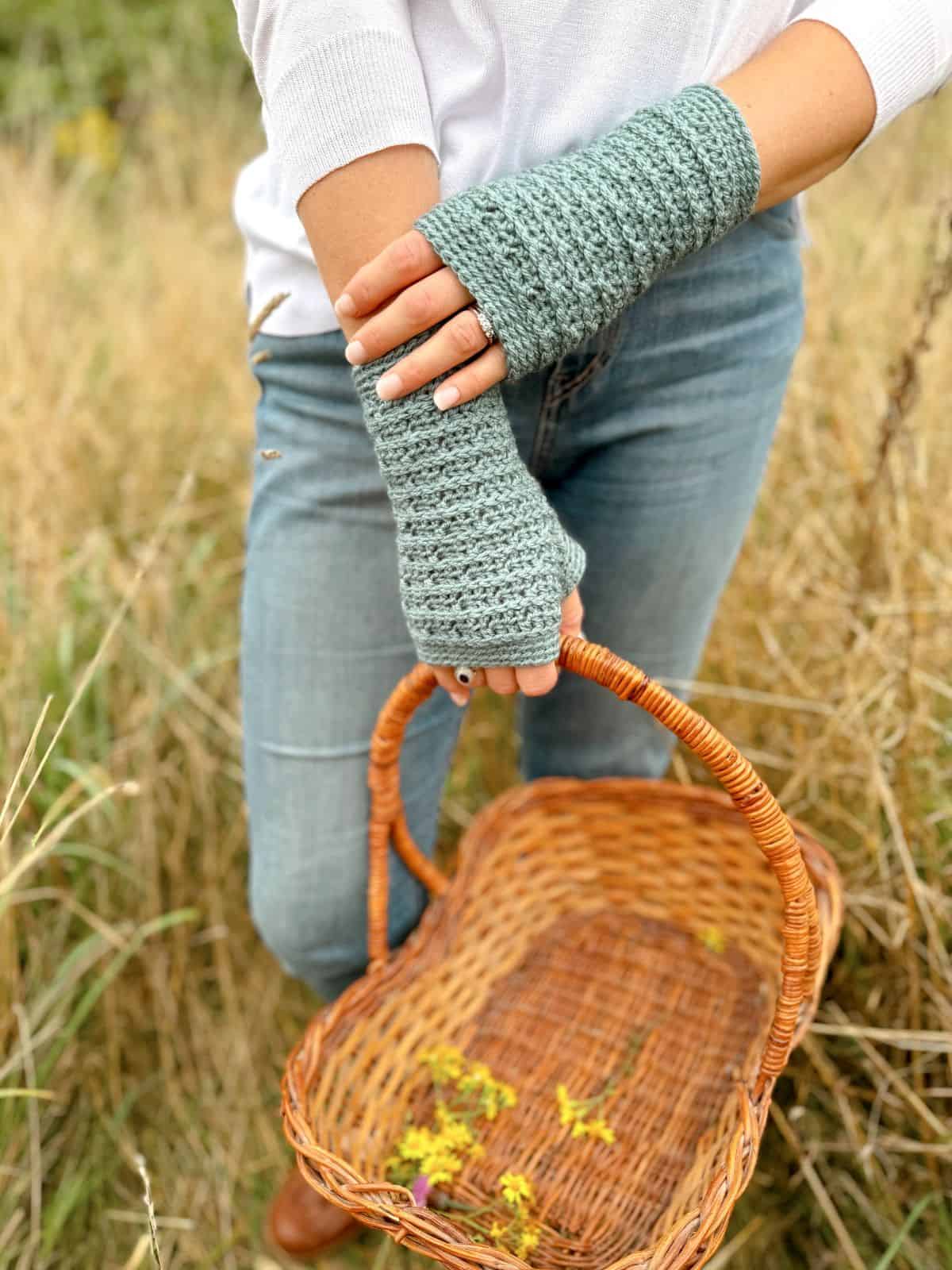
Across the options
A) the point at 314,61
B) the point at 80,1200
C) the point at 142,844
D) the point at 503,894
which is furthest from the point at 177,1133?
the point at 314,61

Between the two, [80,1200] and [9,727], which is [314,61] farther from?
[80,1200]

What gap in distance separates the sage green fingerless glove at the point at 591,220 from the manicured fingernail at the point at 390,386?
0.24 ft

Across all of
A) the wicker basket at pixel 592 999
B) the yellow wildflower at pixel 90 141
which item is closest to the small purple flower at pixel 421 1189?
the wicker basket at pixel 592 999

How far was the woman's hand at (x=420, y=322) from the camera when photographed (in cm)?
70

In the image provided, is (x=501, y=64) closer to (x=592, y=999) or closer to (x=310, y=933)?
(x=310, y=933)

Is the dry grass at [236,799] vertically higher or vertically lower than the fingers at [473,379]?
lower

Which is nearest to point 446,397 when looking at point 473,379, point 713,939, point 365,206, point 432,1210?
point 473,379

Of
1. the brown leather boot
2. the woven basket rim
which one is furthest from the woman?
the brown leather boot

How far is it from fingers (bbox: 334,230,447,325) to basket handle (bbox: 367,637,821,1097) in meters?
0.28

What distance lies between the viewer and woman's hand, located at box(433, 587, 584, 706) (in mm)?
777

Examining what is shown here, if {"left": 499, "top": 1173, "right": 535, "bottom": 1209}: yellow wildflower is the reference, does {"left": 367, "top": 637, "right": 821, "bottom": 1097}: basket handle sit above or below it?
above

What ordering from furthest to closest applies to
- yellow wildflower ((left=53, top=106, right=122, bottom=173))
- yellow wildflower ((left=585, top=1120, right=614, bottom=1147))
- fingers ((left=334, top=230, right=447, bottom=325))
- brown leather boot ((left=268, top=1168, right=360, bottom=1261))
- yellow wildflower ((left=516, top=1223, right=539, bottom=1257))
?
yellow wildflower ((left=53, top=106, right=122, bottom=173)) → brown leather boot ((left=268, top=1168, right=360, bottom=1261)) → yellow wildflower ((left=585, top=1120, right=614, bottom=1147)) → yellow wildflower ((left=516, top=1223, right=539, bottom=1257)) → fingers ((left=334, top=230, right=447, bottom=325))

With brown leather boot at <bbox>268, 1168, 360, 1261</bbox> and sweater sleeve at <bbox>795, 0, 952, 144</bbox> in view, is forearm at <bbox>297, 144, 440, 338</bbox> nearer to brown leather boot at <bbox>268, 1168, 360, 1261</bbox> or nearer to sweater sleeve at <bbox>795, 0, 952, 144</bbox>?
sweater sleeve at <bbox>795, 0, 952, 144</bbox>

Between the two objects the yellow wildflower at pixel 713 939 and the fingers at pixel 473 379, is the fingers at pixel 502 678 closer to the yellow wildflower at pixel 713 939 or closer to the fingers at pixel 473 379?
the fingers at pixel 473 379
